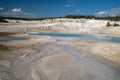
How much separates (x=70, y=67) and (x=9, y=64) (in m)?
4.60

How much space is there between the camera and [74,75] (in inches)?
432

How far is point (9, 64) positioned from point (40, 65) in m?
2.37

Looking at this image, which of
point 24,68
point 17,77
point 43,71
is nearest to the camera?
point 17,77

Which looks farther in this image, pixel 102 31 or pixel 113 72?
pixel 102 31

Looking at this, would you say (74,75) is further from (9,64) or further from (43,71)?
(9,64)

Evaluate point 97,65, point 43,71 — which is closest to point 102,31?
point 97,65

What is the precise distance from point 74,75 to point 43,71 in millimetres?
2086

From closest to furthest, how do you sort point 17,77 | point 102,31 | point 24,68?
point 17,77
point 24,68
point 102,31

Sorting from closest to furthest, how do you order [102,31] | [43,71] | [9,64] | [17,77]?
1. [17,77]
2. [43,71]
3. [9,64]
4. [102,31]

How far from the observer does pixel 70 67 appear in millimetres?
12688

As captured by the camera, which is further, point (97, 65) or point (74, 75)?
point (97, 65)

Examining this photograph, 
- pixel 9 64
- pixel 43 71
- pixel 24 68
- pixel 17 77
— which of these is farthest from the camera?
pixel 9 64

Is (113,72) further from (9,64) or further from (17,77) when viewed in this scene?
(9,64)

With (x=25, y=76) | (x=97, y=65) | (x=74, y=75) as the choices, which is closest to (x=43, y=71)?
(x=25, y=76)
